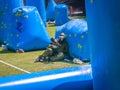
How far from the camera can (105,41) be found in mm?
1891

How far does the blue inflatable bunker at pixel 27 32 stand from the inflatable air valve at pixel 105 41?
597 centimetres

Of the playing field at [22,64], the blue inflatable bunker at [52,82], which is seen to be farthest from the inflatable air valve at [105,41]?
the playing field at [22,64]

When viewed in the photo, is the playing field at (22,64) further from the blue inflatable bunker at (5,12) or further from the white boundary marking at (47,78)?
the white boundary marking at (47,78)

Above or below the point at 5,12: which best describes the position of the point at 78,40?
below

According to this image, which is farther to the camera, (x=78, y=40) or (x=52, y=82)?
(x=78, y=40)

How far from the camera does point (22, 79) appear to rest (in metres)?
2.54

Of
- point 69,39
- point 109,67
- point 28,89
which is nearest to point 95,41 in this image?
point 109,67

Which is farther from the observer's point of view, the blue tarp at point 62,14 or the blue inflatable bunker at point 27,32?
the blue tarp at point 62,14

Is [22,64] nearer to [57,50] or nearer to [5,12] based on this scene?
[57,50]

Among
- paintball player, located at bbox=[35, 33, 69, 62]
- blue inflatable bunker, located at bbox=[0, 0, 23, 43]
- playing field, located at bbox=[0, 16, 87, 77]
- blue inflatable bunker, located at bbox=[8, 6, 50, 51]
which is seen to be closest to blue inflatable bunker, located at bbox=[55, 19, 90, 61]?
paintball player, located at bbox=[35, 33, 69, 62]

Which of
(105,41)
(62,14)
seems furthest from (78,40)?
(62,14)

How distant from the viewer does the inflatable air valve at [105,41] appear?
1808 mm

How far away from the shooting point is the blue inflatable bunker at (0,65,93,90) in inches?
96.8

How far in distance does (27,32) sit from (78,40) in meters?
2.16
